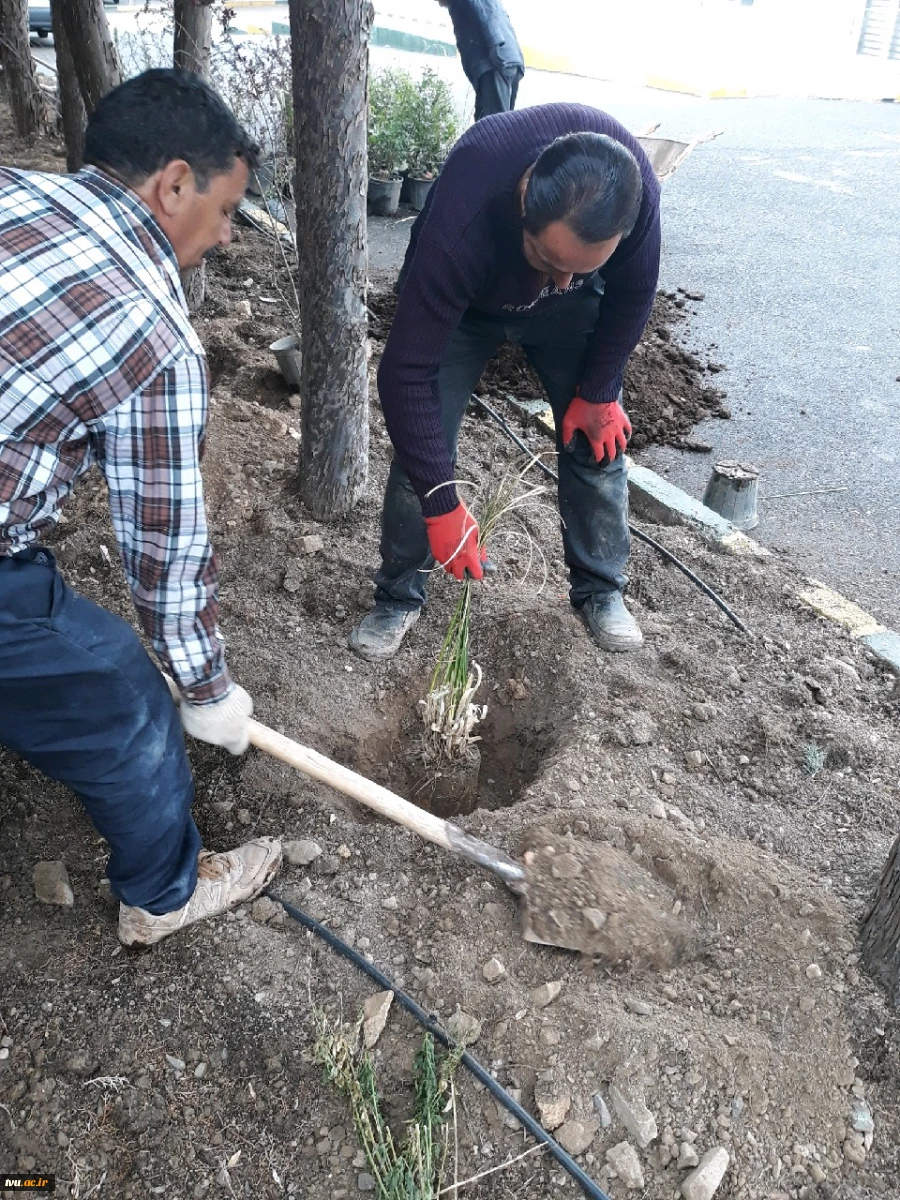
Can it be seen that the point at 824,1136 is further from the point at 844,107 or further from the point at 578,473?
the point at 844,107

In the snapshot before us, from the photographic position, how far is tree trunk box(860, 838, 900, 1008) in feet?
6.88

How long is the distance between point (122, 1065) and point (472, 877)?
34.8 inches

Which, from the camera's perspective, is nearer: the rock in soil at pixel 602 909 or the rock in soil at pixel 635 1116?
the rock in soil at pixel 635 1116

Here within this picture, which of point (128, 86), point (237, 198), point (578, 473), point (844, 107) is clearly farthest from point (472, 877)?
point (844, 107)

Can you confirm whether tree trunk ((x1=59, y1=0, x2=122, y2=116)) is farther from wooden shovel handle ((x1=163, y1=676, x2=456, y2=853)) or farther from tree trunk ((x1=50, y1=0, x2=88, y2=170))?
wooden shovel handle ((x1=163, y1=676, x2=456, y2=853))

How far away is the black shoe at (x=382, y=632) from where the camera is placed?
312 centimetres

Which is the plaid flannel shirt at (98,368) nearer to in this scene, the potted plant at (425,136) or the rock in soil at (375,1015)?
the rock in soil at (375,1015)

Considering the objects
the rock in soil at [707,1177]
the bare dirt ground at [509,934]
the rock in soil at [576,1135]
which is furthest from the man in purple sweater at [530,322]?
the rock in soil at [707,1177]

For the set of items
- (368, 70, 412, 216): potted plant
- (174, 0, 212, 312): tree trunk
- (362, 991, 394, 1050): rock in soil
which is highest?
(174, 0, 212, 312): tree trunk

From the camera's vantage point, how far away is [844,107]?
13.8 m

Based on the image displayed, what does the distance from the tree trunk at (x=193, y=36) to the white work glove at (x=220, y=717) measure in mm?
4219

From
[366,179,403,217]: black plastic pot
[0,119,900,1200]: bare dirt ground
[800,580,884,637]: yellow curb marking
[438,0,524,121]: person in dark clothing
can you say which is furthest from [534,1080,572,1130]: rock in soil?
[366,179,403,217]: black plastic pot

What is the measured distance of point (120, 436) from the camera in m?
1.62

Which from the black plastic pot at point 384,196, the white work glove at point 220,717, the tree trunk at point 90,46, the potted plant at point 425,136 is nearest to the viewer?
the white work glove at point 220,717
